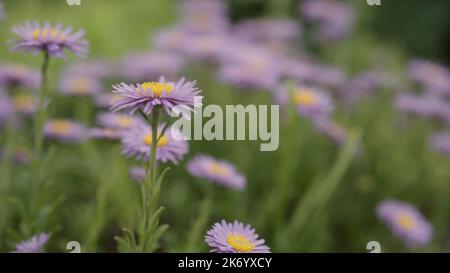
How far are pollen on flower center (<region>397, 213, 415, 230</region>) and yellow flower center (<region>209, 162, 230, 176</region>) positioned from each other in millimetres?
461

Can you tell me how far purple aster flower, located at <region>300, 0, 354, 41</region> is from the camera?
81.6 inches

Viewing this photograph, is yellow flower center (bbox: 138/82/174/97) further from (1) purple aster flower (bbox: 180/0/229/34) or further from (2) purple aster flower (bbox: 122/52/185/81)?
(1) purple aster flower (bbox: 180/0/229/34)

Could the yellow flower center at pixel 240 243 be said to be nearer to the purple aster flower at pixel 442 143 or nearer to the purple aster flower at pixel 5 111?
the purple aster flower at pixel 5 111

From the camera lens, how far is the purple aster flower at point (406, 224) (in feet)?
4.08

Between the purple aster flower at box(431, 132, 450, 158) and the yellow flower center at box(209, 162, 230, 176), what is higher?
the purple aster flower at box(431, 132, 450, 158)

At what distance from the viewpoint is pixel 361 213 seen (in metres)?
1.53

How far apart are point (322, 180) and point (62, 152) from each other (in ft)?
2.35

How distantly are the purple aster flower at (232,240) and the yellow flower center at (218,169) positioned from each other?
0.26 metres

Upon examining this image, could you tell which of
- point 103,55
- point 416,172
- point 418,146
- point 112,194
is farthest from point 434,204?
point 103,55

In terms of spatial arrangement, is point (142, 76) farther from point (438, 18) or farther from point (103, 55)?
point (438, 18)

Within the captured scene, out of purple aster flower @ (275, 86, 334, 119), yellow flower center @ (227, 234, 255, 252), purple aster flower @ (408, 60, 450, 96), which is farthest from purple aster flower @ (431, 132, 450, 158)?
yellow flower center @ (227, 234, 255, 252)

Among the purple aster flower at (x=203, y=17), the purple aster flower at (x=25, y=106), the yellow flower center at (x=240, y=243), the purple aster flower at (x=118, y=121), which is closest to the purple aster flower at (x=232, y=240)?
the yellow flower center at (x=240, y=243)

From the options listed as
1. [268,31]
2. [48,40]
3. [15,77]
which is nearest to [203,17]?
[268,31]
